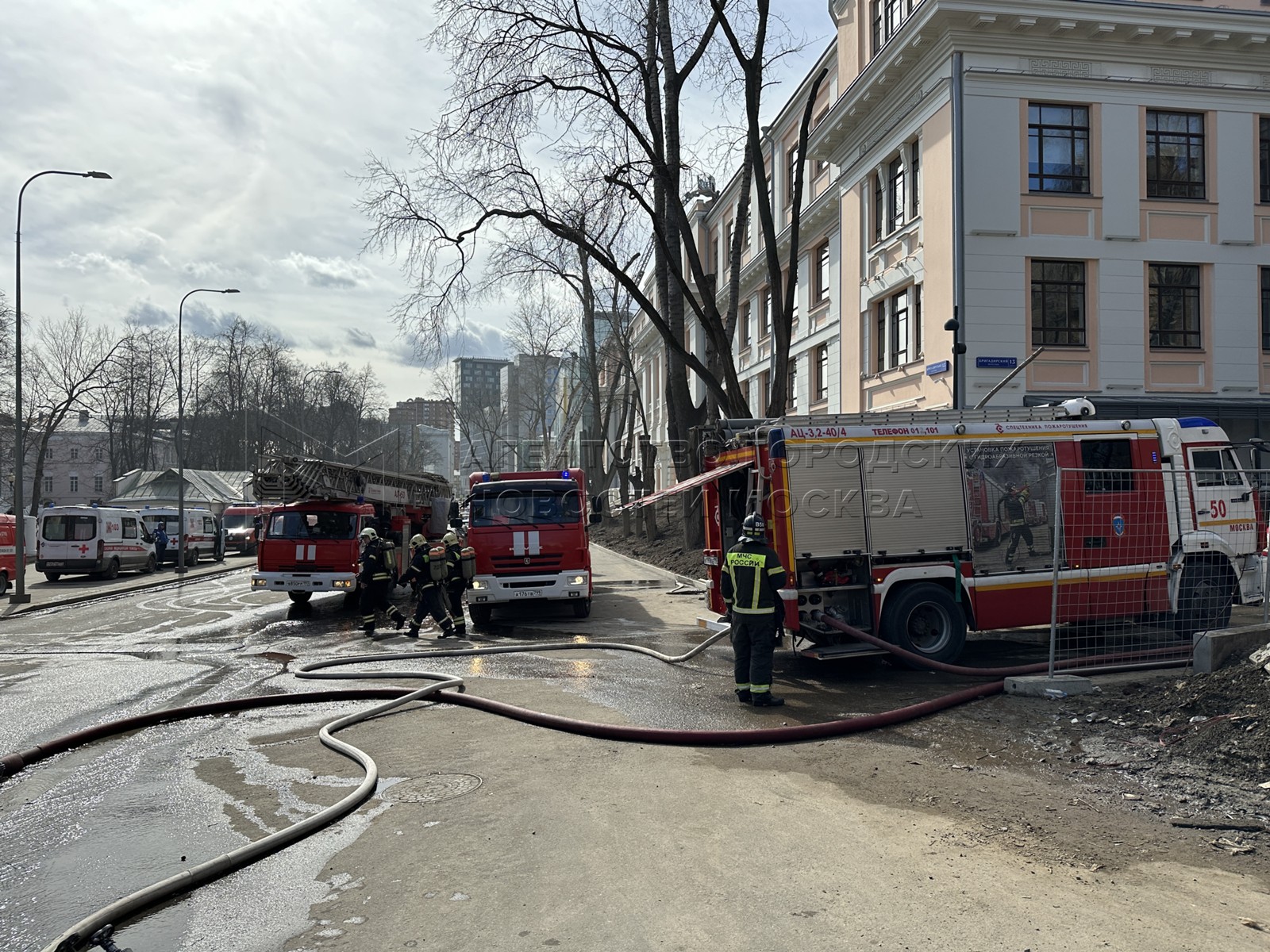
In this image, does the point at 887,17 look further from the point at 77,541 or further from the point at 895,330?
the point at 77,541

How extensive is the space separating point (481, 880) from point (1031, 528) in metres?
7.65

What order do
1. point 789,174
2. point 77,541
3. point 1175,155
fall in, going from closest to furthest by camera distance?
point 1175,155 → point 77,541 → point 789,174

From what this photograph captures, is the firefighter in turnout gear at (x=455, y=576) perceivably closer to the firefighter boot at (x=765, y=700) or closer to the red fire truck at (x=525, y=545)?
the red fire truck at (x=525, y=545)

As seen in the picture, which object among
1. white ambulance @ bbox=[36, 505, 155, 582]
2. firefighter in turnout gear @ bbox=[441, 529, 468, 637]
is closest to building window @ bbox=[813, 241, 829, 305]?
firefighter in turnout gear @ bbox=[441, 529, 468, 637]

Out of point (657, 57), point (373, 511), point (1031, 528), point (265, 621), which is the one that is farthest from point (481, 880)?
point (657, 57)

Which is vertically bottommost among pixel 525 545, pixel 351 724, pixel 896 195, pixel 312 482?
pixel 351 724

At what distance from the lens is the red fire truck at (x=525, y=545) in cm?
1492

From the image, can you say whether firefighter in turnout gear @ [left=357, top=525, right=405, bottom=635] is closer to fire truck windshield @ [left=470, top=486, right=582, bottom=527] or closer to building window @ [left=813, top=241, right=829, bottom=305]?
fire truck windshield @ [left=470, top=486, right=582, bottom=527]

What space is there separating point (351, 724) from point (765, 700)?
367 centimetres

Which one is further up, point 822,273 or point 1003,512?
point 822,273

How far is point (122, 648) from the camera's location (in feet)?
42.9

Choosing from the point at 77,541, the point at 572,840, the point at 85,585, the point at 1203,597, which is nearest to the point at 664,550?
the point at 85,585

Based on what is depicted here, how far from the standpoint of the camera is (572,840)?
4.93 metres

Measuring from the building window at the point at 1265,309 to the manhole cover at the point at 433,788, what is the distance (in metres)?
21.5
